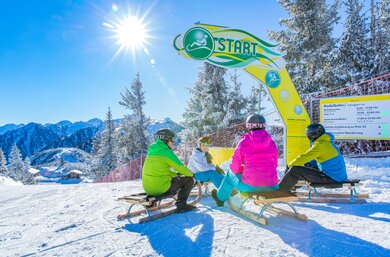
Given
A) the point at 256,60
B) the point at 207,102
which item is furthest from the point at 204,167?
the point at 207,102

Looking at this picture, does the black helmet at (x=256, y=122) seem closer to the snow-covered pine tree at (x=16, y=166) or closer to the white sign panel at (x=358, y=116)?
the white sign panel at (x=358, y=116)

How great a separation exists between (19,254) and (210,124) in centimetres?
1815


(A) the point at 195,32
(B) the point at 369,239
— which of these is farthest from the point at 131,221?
(A) the point at 195,32

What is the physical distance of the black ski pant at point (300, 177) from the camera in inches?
183

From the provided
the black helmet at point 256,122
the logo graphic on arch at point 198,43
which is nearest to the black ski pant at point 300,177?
the black helmet at point 256,122

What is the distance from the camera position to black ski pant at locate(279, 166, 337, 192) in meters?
4.65

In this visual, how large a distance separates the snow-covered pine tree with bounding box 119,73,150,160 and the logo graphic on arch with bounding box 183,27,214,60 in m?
21.0

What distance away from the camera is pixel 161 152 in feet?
14.5

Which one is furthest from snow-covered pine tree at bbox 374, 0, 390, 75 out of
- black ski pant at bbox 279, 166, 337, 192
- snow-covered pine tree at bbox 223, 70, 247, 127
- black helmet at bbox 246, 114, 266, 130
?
black helmet at bbox 246, 114, 266, 130

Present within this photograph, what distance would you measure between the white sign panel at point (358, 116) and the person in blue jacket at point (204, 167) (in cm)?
537

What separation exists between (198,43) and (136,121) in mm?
21669

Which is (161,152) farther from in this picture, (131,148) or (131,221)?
(131,148)

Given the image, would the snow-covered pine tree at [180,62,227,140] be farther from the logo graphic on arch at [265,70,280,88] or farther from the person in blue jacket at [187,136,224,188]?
the person in blue jacket at [187,136,224,188]

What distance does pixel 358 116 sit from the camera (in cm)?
862
